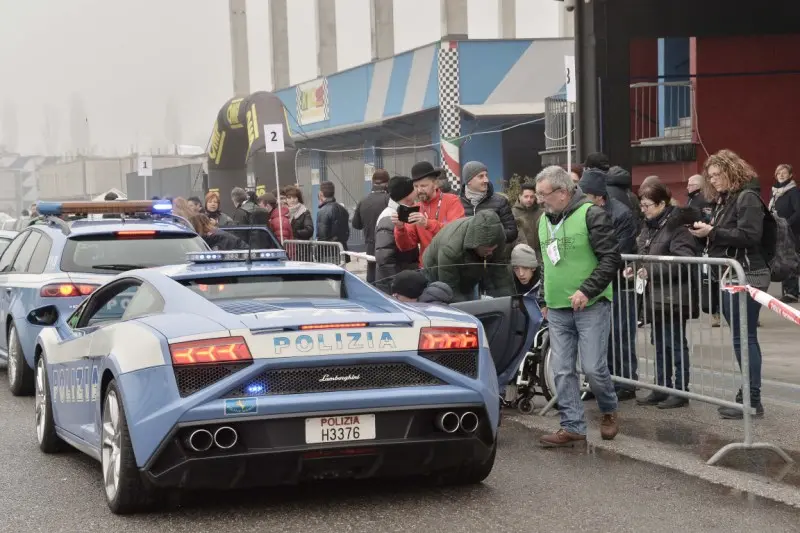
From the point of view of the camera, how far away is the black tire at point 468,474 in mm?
6925

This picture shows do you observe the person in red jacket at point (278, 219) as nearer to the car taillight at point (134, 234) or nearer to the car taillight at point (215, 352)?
the car taillight at point (134, 234)

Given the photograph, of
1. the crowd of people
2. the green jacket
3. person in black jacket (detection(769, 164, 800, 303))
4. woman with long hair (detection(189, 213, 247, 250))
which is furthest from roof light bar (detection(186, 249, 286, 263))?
person in black jacket (detection(769, 164, 800, 303))

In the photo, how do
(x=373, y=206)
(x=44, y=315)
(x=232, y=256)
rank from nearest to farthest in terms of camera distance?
(x=232, y=256), (x=44, y=315), (x=373, y=206)

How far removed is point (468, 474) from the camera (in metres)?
6.99

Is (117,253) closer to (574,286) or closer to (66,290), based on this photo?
(66,290)

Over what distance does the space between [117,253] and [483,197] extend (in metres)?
3.06

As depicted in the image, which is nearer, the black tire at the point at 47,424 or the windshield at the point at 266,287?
the windshield at the point at 266,287

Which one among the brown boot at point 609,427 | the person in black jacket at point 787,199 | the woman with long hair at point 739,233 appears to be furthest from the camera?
the person in black jacket at point 787,199

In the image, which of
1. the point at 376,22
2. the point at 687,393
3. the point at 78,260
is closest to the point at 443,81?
the point at 376,22

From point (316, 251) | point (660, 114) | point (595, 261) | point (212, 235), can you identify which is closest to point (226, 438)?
point (595, 261)

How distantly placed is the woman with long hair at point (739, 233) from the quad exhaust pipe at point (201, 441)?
4.16 metres

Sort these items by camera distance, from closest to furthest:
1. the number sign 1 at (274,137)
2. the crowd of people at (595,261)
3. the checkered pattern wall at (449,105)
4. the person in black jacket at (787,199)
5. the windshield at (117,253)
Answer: the crowd of people at (595,261), the windshield at (117,253), the person in black jacket at (787,199), the number sign 1 at (274,137), the checkered pattern wall at (449,105)

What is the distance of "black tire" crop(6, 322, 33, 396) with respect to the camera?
11.3 metres

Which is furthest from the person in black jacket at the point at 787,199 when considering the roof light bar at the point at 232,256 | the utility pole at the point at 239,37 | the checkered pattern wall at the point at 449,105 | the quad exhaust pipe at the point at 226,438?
the utility pole at the point at 239,37
